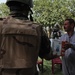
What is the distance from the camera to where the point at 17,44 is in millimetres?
2756

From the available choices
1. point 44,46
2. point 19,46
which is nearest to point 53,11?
point 44,46

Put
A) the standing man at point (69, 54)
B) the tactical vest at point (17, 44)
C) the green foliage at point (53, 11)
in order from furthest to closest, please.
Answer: the green foliage at point (53, 11) → the standing man at point (69, 54) → the tactical vest at point (17, 44)

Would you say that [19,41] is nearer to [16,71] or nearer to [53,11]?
[16,71]

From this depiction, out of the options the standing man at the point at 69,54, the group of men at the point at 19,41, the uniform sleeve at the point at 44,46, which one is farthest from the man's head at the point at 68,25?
the group of men at the point at 19,41

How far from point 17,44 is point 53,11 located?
125ft

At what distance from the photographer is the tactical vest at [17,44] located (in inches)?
108

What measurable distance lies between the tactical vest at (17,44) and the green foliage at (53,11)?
3533 centimetres

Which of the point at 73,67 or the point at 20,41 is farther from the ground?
the point at 20,41

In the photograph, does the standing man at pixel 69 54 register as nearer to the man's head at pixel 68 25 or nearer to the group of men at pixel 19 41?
the man's head at pixel 68 25

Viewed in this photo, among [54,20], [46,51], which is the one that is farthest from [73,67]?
[54,20]

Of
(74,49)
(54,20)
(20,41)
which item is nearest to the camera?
(20,41)

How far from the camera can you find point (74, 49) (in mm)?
4410

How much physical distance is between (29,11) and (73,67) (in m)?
1.80

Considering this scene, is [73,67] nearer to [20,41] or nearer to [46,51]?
[46,51]
